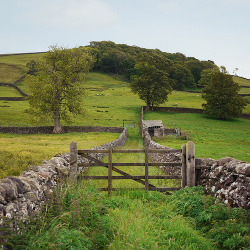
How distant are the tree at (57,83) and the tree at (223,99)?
101ft

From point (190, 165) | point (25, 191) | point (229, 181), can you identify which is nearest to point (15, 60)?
point (190, 165)

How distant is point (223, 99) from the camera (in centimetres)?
5622

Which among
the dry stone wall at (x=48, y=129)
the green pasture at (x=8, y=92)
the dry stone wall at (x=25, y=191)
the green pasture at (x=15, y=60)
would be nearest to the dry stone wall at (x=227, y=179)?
the dry stone wall at (x=25, y=191)

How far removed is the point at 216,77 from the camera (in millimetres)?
60031

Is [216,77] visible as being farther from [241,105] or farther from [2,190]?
[2,190]

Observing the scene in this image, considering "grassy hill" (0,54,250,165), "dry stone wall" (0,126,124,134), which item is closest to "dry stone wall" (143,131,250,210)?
"grassy hill" (0,54,250,165)

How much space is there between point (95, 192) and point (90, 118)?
44365mm

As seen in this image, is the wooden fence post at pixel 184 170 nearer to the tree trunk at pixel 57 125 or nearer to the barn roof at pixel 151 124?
the barn roof at pixel 151 124

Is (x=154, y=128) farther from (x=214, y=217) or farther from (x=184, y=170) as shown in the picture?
(x=214, y=217)

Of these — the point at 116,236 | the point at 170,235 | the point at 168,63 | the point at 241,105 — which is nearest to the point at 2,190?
the point at 116,236

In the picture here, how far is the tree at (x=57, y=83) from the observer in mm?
39031

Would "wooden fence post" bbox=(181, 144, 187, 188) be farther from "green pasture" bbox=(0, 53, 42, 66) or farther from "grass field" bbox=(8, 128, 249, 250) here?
"green pasture" bbox=(0, 53, 42, 66)

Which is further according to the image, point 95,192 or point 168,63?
point 168,63

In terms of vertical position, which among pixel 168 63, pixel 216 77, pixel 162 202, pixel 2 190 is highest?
pixel 168 63
